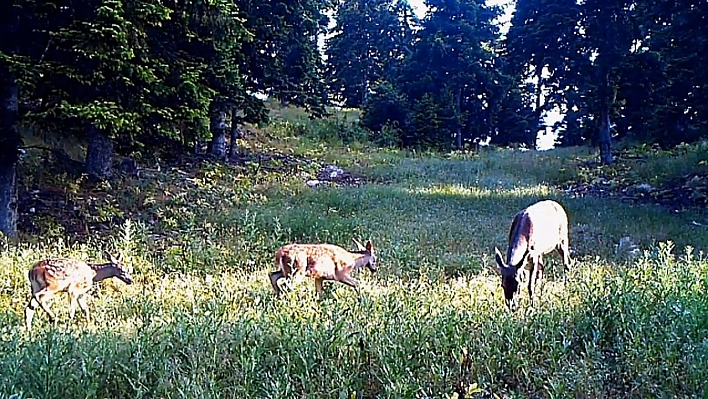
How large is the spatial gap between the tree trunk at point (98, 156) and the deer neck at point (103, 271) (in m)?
6.11

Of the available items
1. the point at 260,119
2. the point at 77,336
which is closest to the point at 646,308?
the point at 77,336

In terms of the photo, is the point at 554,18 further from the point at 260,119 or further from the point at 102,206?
the point at 102,206

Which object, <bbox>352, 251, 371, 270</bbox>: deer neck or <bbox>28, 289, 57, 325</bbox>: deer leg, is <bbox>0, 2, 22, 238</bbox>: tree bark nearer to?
<bbox>28, 289, 57, 325</bbox>: deer leg

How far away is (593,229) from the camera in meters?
Result: 11.2

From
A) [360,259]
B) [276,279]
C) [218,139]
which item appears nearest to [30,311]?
[276,279]

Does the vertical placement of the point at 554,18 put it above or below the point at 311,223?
above

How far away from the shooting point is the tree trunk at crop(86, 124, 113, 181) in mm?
12305

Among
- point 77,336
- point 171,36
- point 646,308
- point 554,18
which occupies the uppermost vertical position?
point 554,18

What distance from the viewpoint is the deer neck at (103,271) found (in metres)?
6.53

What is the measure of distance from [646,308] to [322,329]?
2403 mm

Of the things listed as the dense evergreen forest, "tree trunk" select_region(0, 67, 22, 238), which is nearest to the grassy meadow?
"tree trunk" select_region(0, 67, 22, 238)

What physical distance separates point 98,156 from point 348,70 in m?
39.7

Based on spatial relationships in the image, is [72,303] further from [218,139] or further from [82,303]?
[218,139]

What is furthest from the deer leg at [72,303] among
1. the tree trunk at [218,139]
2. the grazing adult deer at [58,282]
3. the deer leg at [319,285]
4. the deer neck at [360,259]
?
the tree trunk at [218,139]
